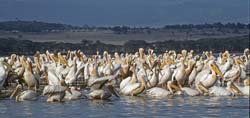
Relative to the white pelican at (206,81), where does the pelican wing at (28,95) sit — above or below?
below

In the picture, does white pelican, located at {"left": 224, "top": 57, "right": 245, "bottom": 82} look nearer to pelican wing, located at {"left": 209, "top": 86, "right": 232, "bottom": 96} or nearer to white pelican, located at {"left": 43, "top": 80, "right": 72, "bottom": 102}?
pelican wing, located at {"left": 209, "top": 86, "right": 232, "bottom": 96}

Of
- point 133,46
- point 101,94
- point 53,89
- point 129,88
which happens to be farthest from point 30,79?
point 133,46

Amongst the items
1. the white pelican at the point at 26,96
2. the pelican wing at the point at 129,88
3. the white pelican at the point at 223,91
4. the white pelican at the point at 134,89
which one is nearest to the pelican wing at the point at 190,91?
the white pelican at the point at 223,91

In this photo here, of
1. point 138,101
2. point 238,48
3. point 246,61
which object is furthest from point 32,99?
point 238,48

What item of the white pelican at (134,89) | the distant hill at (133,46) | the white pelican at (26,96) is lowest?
the white pelican at (26,96)

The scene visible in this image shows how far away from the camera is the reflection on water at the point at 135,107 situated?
770 inches

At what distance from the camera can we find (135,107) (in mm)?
21031

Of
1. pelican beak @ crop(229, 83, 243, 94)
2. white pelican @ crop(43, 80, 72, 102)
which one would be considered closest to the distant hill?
pelican beak @ crop(229, 83, 243, 94)

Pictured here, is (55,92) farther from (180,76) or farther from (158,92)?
(180,76)

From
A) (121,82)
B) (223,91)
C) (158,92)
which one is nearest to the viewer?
(158,92)

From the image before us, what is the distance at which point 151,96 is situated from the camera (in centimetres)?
2347

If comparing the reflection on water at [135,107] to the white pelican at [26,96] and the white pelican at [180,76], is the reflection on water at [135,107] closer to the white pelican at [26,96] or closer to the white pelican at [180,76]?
the white pelican at [26,96]

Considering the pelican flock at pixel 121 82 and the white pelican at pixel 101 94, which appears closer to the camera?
the white pelican at pixel 101 94

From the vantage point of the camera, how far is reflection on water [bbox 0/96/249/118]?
19.6 metres
